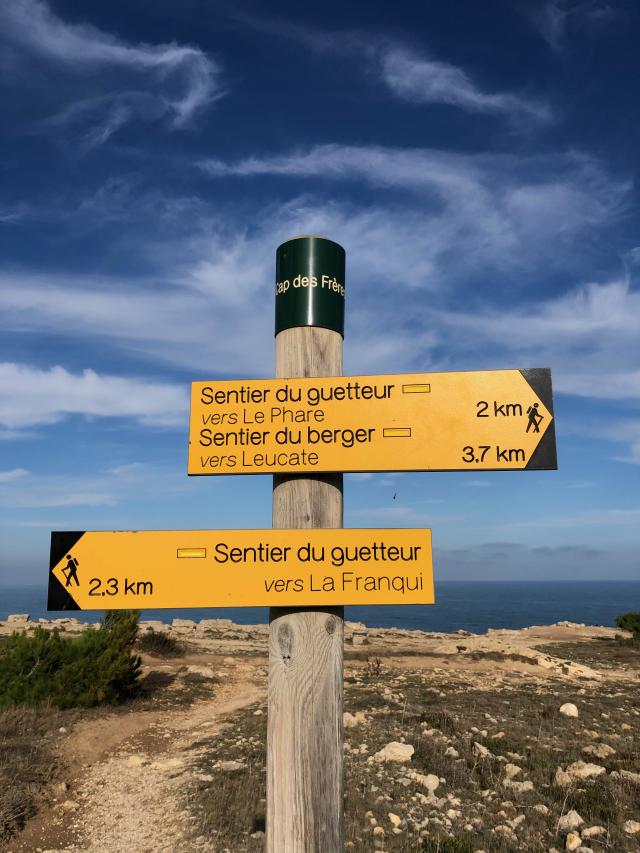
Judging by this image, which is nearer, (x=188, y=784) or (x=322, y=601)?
(x=322, y=601)

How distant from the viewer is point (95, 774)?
7969 millimetres

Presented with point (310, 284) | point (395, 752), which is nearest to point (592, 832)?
point (395, 752)

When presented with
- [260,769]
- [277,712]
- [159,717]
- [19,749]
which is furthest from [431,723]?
[277,712]

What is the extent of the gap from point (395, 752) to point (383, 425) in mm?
6998

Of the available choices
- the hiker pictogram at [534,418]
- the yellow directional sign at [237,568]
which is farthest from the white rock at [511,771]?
the hiker pictogram at [534,418]

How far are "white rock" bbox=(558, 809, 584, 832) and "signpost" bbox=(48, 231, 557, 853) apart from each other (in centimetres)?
458

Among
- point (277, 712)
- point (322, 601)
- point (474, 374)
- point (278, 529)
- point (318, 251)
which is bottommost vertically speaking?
point (277, 712)

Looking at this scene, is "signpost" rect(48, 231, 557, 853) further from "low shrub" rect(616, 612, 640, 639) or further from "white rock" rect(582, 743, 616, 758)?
"low shrub" rect(616, 612, 640, 639)

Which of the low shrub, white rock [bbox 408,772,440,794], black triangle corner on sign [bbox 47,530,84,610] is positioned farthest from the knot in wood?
the low shrub

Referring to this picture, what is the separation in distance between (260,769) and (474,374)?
7.13 m

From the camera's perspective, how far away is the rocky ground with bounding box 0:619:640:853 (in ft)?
19.1

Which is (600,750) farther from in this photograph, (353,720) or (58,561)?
(58,561)

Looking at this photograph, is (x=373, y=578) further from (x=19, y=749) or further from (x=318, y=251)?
(x=19, y=749)

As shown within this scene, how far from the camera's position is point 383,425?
289cm
